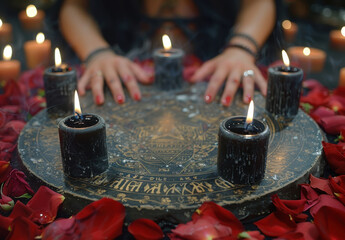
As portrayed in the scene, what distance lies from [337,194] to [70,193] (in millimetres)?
775

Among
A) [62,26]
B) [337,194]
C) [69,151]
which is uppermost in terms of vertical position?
[62,26]

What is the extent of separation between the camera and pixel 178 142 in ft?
4.53

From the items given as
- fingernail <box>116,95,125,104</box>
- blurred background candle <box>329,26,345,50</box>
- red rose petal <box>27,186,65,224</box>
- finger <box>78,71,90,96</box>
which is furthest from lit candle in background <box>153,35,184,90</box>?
blurred background candle <box>329,26,345,50</box>

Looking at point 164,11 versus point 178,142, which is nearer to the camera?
point 178,142

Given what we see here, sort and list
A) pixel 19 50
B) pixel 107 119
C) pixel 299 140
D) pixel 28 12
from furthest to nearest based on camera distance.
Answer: pixel 28 12 < pixel 19 50 < pixel 107 119 < pixel 299 140

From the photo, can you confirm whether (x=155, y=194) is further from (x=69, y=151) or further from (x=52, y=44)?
(x=52, y=44)

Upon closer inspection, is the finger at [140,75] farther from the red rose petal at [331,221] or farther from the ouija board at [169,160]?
the red rose petal at [331,221]

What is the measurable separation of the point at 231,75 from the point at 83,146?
0.97 m

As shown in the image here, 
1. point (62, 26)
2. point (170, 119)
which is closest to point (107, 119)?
point (170, 119)

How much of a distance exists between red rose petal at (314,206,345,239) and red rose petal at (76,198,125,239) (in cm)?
52

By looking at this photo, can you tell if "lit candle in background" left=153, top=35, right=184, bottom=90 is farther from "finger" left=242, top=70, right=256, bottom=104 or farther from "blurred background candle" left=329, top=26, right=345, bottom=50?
"blurred background candle" left=329, top=26, right=345, bottom=50

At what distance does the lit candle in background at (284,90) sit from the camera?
1479 mm

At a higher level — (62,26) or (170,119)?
(62,26)

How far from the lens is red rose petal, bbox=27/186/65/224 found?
104 cm
